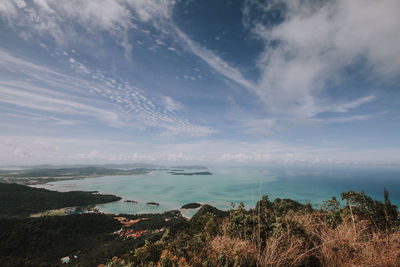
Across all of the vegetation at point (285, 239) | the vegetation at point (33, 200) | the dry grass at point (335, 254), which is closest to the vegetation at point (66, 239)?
the vegetation at point (285, 239)

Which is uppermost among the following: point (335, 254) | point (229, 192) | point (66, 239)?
point (335, 254)

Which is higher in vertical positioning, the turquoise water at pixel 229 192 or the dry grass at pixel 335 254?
the dry grass at pixel 335 254

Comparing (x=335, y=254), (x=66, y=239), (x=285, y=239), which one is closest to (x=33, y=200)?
(x=66, y=239)

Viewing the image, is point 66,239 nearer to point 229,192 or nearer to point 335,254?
point 335,254

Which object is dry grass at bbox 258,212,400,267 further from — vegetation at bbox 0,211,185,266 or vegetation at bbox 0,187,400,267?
vegetation at bbox 0,211,185,266

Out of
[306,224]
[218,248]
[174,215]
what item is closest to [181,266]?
[218,248]

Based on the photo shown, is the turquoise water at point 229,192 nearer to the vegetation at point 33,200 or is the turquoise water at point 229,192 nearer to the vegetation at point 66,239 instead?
the vegetation at point 33,200

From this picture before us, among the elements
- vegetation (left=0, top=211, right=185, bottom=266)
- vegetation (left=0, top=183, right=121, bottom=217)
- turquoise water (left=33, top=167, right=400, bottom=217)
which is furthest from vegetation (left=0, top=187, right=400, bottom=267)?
vegetation (left=0, top=183, right=121, bottom=217)

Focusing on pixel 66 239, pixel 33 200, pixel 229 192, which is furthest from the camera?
pixel 229 192

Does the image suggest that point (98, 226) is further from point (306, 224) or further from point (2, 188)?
point (2, 188)
